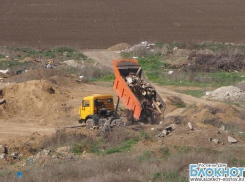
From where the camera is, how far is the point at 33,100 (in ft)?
96.8

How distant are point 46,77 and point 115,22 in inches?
1319

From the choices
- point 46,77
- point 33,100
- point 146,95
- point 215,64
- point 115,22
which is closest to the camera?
point 146,95

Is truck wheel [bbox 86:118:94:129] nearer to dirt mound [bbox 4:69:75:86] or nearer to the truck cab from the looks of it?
the truck cab

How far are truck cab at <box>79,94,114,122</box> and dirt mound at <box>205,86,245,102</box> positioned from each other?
7158mm

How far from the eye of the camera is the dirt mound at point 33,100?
28.3 metres

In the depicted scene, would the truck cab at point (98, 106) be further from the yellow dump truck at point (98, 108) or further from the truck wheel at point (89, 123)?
the truck wheel at point (89, 123)

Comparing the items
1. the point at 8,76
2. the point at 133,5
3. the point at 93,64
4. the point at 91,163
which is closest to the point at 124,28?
the point at 133,5

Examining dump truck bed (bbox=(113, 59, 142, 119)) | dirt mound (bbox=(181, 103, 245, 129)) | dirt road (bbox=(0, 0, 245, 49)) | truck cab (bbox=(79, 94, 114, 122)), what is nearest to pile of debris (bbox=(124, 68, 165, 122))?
dump truck bed (bbox=(113, 59, 142, 119))

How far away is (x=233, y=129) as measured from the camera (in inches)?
858

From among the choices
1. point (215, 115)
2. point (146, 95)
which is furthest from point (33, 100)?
point (215, 115)

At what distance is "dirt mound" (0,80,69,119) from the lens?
28312 millimetres

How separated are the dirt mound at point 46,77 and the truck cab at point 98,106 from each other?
9293 mm

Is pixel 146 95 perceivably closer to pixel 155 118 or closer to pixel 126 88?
pixel 126 88

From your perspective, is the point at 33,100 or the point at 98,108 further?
the point at 33,100
